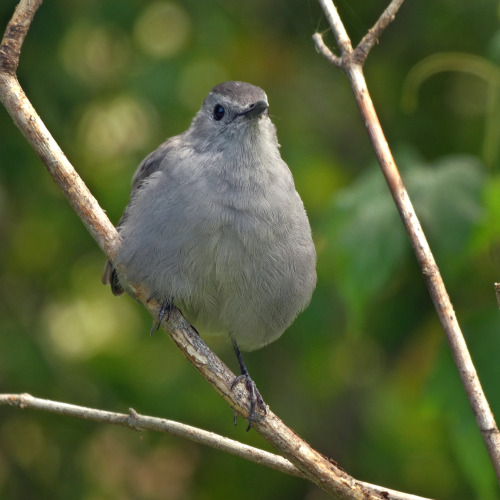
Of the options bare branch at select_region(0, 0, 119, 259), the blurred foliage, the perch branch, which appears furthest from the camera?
the blurred foliage

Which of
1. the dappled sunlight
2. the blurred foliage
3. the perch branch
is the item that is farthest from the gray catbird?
the dappled sunlight

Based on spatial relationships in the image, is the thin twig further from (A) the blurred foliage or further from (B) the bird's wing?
(A) the blurred foliage

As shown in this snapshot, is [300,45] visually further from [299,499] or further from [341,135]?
[299,499]

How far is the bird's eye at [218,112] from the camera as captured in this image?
3.91m

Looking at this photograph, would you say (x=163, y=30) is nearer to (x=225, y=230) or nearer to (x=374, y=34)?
(x=225, y=230)

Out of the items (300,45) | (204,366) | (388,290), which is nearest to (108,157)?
(300,45)

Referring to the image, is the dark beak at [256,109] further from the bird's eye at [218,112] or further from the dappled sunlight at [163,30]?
the dappled sunlight at [163,30]

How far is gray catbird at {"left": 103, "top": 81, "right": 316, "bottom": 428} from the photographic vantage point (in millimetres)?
3533

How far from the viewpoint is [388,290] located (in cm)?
471

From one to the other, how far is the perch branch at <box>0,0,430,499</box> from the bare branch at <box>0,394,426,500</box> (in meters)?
0.06

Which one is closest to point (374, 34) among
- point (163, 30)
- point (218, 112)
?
point (218, 112)

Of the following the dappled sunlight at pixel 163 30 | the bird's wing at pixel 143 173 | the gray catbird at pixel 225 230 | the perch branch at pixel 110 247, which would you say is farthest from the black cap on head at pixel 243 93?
the dappled sunlight at pixel 163 30

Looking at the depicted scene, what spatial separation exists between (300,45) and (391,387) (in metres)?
2.38

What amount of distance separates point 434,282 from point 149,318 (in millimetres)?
2745
